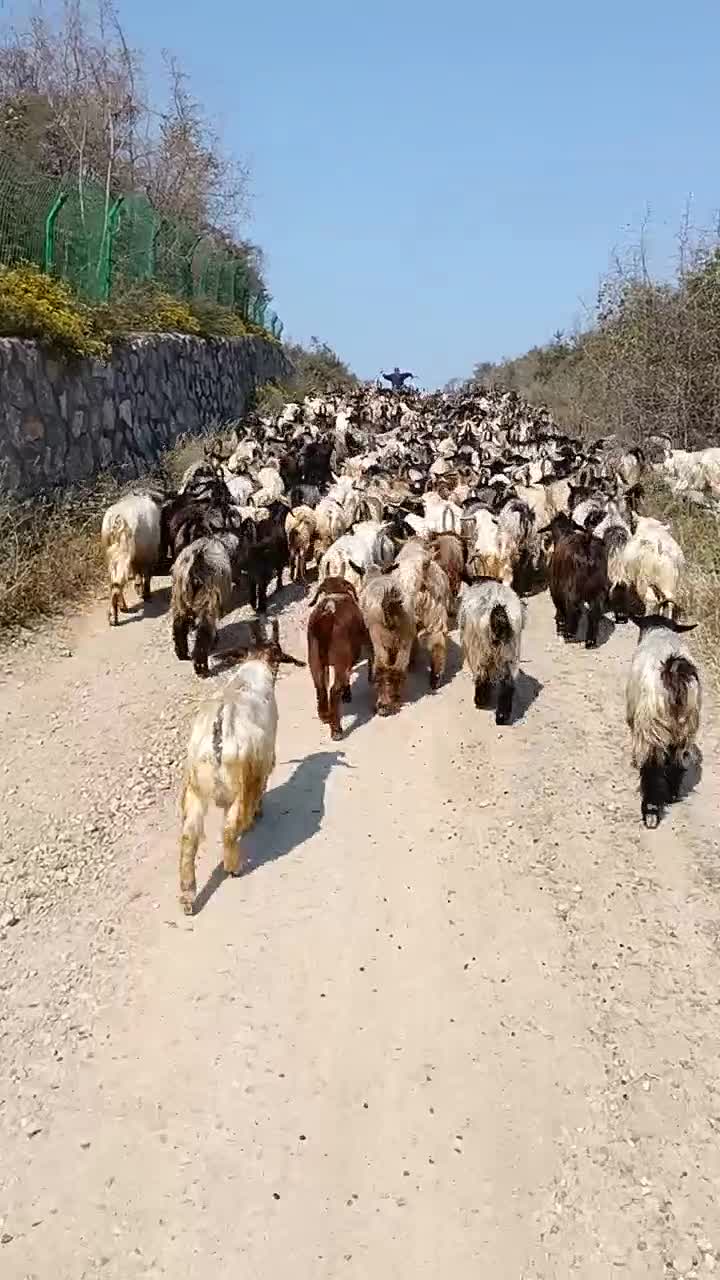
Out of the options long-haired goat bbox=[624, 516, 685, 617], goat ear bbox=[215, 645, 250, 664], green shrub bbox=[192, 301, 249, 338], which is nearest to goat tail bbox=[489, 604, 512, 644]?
goat ear bbox=[215, 645, 250, 664]

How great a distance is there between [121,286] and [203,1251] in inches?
630

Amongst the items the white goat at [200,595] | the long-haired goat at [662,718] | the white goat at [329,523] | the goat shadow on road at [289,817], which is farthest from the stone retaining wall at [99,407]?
the long-haired goat at [662,718]

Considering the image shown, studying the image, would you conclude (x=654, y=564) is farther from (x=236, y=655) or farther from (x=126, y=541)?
(x=126, y=541)

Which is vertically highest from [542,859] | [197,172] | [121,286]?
[197,172]

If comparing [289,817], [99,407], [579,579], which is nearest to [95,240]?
[99,407]

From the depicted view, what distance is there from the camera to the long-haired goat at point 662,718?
652cm

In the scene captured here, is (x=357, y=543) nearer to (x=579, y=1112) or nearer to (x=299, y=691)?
(x=299, y=691)

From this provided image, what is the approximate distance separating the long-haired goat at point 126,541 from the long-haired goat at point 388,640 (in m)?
2.87

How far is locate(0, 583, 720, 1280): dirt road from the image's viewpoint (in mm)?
4027

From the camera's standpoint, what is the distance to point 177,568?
8.99 m

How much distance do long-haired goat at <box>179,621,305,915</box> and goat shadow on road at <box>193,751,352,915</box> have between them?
123 mm

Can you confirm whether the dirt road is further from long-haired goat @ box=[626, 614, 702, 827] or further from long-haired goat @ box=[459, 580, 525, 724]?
long-haired goat @ box=[459, 580, 525, 724]

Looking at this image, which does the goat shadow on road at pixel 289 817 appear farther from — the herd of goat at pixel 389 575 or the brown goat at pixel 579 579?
the brown goat at pixel 579 579

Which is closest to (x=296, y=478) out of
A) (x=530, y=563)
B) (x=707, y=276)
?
(x=530, y=563)
